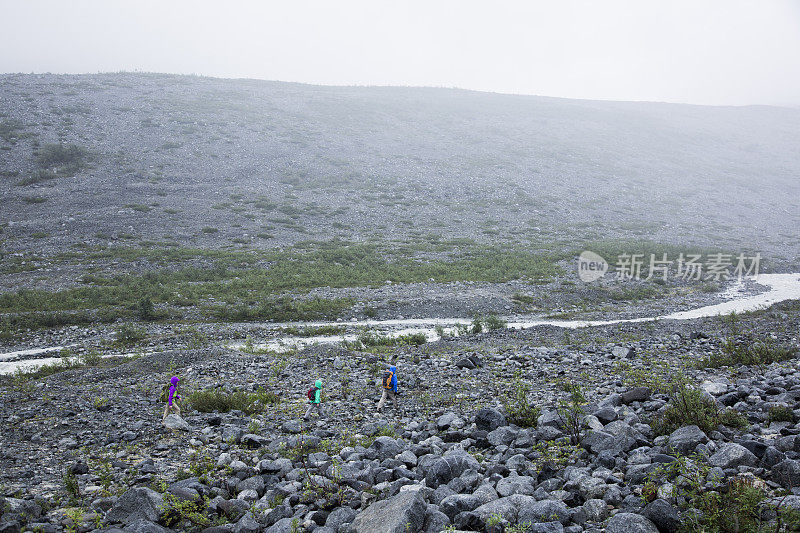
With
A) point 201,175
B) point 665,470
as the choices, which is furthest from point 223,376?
point 201,175

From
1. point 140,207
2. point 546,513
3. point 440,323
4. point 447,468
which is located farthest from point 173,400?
point 140,207

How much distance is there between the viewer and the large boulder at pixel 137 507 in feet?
20.1

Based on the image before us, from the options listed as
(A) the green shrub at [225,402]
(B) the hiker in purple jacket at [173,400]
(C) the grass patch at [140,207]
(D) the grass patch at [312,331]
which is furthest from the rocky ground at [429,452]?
(C) the grass patch at [140,207]

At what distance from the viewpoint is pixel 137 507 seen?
6.23 m

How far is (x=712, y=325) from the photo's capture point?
1902 centimetres

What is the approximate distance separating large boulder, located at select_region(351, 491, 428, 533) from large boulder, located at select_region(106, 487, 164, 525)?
2.79m

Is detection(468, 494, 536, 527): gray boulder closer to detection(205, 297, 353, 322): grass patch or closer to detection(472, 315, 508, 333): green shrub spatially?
detection(472, 315, 508, 333): green shrub

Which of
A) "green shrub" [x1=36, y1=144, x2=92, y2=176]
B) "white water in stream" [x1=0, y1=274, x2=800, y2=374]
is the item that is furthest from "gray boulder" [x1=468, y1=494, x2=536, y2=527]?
"green shrub" [x1=36, y1=144, x2=92, y2=176]

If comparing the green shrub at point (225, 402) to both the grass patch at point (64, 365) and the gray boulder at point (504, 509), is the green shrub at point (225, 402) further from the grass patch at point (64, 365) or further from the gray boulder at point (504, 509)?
the grass patch at point (64, 365)

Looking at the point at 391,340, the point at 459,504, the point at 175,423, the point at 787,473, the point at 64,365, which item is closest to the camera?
the point at 787,473

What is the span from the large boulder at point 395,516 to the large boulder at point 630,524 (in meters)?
2.05

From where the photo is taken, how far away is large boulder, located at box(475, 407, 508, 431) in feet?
28.2

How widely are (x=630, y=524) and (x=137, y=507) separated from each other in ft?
20.1

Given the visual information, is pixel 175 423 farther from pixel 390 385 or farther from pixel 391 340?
pixel 391 340
